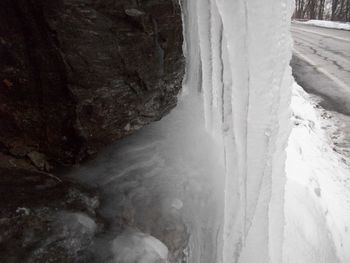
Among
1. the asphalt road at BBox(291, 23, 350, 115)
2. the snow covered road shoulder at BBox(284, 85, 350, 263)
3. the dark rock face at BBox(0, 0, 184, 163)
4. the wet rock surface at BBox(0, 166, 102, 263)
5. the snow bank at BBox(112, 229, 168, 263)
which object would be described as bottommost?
the asphalt road at BBox(291, 23, 350, 115)

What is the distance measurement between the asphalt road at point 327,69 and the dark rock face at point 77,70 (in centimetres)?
410

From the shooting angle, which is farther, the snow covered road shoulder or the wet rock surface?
the snow covered road shoulder

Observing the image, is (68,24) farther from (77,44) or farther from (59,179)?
(59,179)

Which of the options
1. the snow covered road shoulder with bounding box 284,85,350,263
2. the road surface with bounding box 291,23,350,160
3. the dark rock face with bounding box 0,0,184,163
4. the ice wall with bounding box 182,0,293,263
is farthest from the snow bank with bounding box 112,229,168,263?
the road surface with bounding box 291,23,350,160

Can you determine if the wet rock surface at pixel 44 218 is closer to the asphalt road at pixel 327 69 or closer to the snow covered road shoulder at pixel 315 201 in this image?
the snow covered road shoulder at pixel 315 201

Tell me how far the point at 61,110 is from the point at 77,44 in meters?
0.35

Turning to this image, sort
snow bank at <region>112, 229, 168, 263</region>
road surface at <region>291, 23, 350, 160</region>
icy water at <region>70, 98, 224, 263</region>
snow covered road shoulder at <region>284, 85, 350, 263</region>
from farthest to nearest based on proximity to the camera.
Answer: road surface at <region>291, 23, 350, 160</region>
snow covered road shoulder at <region>284, 85, 350, 263</region>
icy water at <region>70, 98, 224, 263</region>
snow bank at <region>112, 229, 168, 263</region>

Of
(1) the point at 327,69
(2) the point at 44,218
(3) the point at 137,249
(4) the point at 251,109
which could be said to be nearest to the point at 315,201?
(4) the point at 251,109

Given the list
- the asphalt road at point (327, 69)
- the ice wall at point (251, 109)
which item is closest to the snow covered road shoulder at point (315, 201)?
the ice wall at point (251, 109)

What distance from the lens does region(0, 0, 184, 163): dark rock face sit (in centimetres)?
157

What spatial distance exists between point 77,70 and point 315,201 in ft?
6.73

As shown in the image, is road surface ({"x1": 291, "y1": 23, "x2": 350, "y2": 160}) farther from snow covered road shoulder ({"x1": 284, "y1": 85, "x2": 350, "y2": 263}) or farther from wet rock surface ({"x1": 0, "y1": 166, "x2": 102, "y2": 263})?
wet rock surface ({"x1": 0, "y1": 166, "x2": 102, "y2": 263})

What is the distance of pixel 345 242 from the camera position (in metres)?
2.44

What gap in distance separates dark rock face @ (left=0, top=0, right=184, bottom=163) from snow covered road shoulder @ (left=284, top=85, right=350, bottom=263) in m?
1.29
